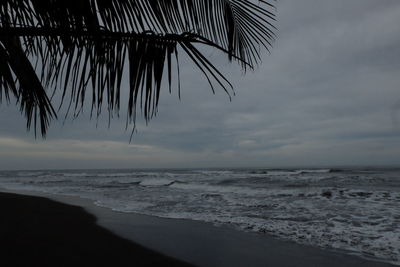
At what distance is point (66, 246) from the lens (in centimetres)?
434

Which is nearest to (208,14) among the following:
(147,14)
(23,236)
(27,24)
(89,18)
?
(147,14)

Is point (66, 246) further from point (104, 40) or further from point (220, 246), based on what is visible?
point (104, 40)

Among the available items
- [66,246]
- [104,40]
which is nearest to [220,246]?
[66,246]

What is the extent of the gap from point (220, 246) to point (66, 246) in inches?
83.9

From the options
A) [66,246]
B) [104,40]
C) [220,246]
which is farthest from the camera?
[220,246]

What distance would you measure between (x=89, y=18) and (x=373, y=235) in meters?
5.68

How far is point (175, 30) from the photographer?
1.18 m

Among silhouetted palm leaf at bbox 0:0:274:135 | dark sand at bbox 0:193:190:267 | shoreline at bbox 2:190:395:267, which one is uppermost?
silhouetted palm leaf at bbox 0:0:274:135

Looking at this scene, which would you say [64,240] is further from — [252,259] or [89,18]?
[89,18]

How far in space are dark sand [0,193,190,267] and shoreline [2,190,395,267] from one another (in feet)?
0.81

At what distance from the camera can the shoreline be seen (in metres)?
3.86

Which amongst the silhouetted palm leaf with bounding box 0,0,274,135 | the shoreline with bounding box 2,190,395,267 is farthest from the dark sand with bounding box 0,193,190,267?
the silhouetted palm leaf with bounding box 0,0,274,135

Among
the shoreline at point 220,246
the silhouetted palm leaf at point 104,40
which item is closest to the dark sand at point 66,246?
the shoreline at point 220,246

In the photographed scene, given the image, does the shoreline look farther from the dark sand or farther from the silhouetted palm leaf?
the silhouetted palm leaf
